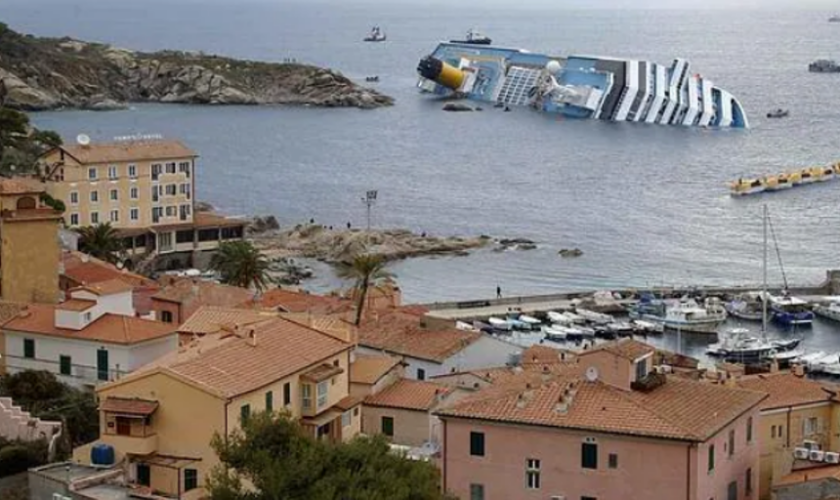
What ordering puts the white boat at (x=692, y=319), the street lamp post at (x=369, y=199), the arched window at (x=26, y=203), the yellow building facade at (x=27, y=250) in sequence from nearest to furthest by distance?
the yellow building facade at (x=27, y=250) → the arched window at (x=26, y=203) → the white boat at (x=692, y=319) → the street lamp post at (x=369, y=199)

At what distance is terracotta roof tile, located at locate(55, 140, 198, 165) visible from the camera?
57.9m

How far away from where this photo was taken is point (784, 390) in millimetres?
28047

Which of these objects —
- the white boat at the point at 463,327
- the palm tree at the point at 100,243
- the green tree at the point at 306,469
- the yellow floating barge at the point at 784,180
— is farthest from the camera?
the yellow floating barge at the point at 784,180

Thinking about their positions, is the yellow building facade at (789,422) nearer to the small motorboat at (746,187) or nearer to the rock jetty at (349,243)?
the rock jetty at (349,243)

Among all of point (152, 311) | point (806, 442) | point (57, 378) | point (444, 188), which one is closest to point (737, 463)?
point (806, 442)

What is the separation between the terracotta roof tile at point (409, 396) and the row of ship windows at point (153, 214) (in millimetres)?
31168

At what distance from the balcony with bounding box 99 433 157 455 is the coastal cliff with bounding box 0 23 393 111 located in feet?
379

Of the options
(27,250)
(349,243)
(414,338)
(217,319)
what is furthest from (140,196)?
(217,319)

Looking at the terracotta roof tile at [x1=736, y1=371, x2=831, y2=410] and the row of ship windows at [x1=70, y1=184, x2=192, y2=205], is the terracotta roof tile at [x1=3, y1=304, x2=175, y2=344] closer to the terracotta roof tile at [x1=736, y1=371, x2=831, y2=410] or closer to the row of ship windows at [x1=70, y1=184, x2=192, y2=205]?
the terracotta roof tile at [x1=736, y1=371, x2=831, y2=410]

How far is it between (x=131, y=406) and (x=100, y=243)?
92.8 feet

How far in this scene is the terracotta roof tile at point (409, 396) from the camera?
90.5ft

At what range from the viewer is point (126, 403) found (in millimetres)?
23156

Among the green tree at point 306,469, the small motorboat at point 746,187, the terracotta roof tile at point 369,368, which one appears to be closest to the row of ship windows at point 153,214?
the terracotta roof tile at point 369,368

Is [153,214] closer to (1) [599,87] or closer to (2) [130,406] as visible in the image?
(2) [130,406]
